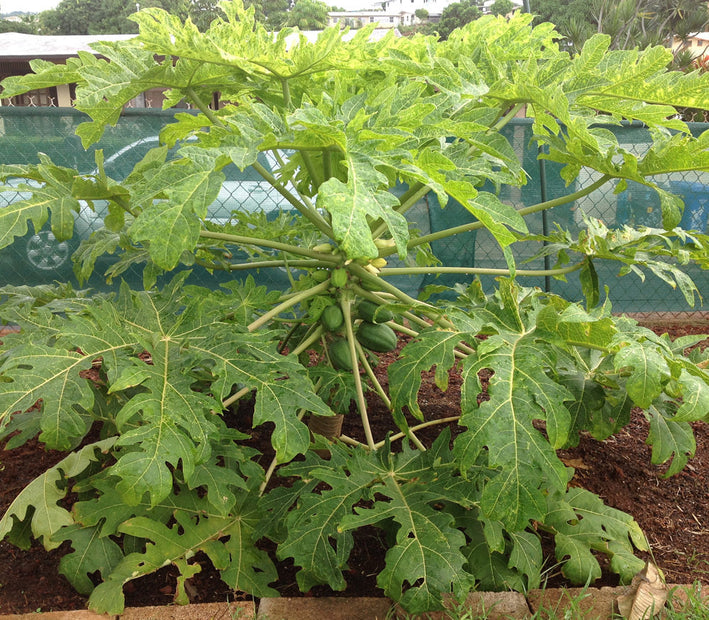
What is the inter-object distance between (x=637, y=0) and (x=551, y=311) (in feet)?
97.9

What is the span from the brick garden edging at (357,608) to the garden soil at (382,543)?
0.31 feet

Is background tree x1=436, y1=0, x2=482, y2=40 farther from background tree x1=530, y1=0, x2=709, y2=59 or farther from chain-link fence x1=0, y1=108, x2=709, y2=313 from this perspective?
chain-link fence x1=0, y1=108, x2=709, y2=313

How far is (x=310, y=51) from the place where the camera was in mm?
1556

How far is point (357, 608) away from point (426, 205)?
10.2 ft

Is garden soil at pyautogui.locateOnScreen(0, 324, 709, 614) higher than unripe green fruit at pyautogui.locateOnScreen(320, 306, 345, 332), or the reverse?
unripe green fruit at pyautogui.locateOnScreen(320, 306, 345, 332)

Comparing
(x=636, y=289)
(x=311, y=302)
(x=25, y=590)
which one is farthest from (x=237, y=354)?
(x=636, y=289)

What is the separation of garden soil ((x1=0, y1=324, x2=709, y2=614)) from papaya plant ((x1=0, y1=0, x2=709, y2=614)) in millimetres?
99

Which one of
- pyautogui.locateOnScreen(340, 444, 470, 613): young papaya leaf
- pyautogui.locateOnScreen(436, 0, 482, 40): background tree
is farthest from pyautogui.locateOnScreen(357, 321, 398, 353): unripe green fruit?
pyautogui.locateOnScreen(436, 0, 482, 40): background tree

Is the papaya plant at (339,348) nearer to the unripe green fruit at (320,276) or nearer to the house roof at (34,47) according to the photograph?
the unripe green fruit at (320,276)

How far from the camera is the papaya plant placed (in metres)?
1.41

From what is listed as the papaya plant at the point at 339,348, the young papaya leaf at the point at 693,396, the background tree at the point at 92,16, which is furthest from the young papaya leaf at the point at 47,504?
the background tree at the point at 92,16

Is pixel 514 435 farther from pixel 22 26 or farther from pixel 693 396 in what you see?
pixel 22 26

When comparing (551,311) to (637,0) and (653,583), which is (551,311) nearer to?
(653,583)

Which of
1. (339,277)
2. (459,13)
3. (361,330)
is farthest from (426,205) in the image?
(459,13)
